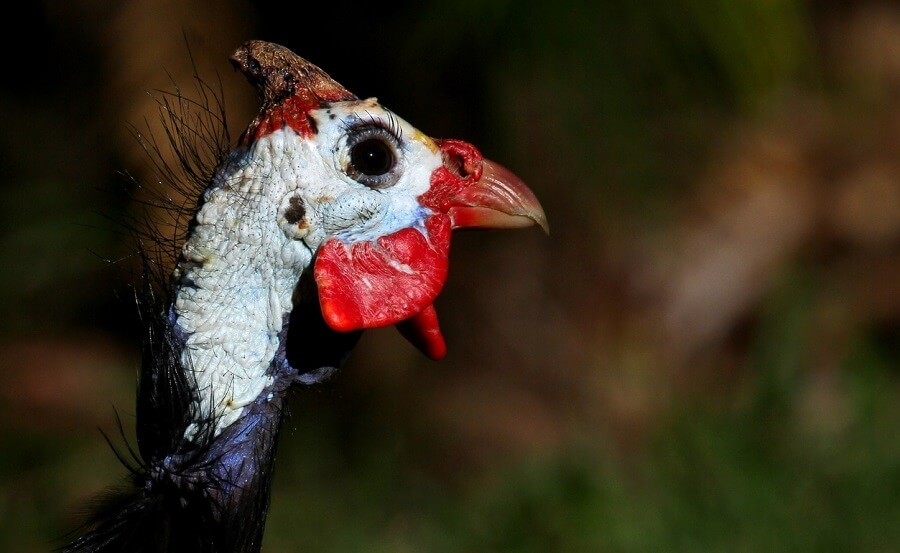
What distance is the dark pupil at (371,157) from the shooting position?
5.44ft

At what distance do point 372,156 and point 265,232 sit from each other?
22 centimetres

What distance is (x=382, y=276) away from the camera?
1644mm

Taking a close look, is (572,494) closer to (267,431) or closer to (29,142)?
(267,431)

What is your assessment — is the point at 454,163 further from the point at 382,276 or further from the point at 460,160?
the point at 382,276

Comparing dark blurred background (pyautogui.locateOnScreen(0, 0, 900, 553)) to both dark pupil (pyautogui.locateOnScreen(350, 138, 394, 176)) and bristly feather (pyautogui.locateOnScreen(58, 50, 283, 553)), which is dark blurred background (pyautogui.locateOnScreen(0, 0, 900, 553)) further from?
bristly feather (pyautogui.locateOnScreen(58, 50, 283, 553))

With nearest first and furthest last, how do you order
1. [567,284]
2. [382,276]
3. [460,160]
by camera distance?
[382,276] < [460,160] < [567,284]

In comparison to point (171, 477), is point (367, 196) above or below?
above

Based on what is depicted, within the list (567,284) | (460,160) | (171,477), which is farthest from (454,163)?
(567,284)

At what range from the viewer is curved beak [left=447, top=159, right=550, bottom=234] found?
176 centimetres

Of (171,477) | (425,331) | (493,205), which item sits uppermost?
(493,205)

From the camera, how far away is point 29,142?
4656mm

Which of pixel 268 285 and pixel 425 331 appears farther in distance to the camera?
pixel 425 331

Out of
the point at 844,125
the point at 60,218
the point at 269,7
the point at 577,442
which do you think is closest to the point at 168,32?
the point at 269,7

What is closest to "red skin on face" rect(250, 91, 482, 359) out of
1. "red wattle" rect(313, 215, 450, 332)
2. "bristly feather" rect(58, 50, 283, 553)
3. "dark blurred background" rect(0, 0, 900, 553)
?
"red wattle" rect(313, 215, 450, 332)
